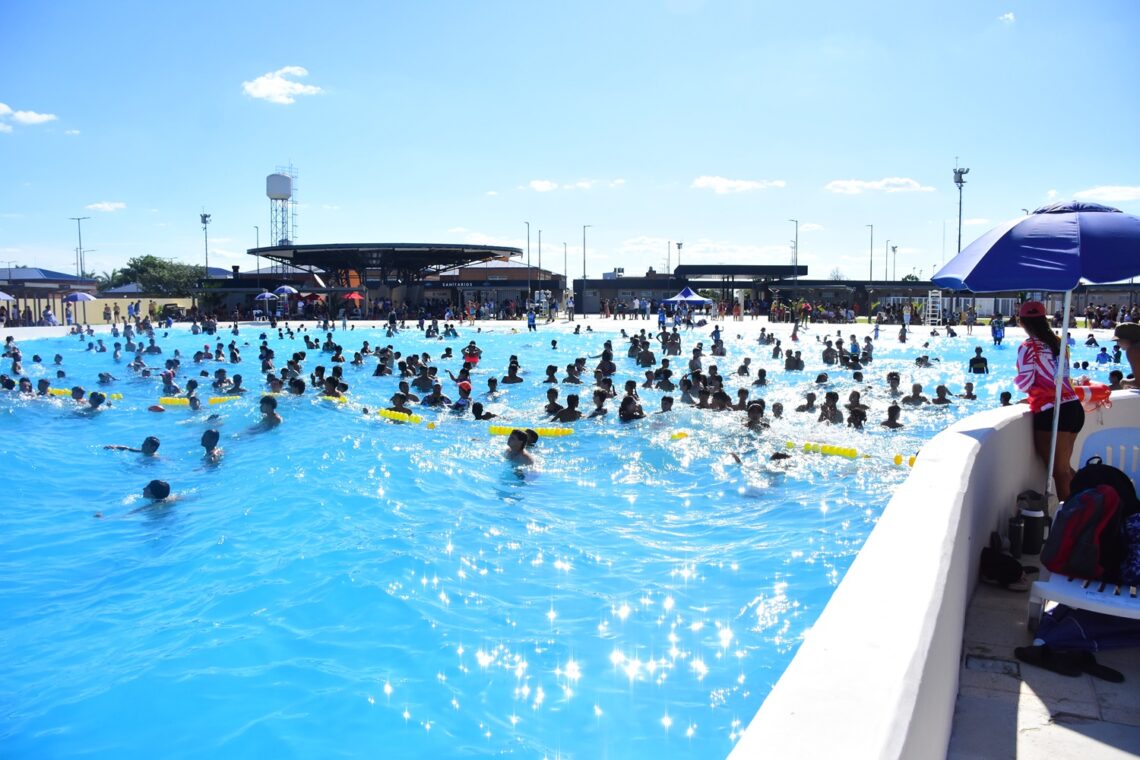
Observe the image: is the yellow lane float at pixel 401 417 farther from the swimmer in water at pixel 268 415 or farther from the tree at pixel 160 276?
the tree at pixel 160 276

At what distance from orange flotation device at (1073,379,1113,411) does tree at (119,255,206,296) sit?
3306 inches

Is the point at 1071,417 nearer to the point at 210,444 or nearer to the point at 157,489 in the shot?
the point at 157,489

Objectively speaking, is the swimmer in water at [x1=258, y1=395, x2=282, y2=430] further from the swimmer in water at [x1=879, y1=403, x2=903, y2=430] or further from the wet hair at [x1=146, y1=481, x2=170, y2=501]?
the swimmer in water at [x1=879, y1=403, x2=903, y2=430]

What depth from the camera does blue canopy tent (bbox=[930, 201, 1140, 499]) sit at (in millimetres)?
4035

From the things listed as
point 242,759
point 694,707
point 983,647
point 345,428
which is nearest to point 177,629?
point 242,759

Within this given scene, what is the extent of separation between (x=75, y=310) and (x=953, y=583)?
5501 centimetres

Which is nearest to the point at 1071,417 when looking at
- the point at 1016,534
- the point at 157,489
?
the point at 1016,534

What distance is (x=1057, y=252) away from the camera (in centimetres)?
410

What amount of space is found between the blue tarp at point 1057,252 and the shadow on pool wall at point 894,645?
1.06 m

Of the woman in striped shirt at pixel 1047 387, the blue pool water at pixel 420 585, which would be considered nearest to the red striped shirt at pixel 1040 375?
the woman in striped shirt at pixel 1047 387

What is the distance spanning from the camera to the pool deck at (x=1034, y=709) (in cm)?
254

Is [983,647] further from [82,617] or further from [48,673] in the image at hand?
[82,617]

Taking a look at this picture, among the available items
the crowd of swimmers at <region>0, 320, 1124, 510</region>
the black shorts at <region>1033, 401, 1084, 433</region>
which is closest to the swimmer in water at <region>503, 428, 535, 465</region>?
the crowd of swimmers at <region>0, 320, 1124, 510</region>

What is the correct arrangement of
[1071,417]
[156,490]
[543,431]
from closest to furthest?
[1071,417] < [156,490] < [543,431]
